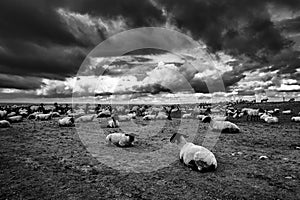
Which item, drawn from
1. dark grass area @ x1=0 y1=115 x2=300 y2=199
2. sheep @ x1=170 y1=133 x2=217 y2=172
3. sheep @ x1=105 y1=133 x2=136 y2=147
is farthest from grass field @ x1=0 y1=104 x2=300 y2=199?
sheep @ x1=105 y1=133 x2=136 y2=147

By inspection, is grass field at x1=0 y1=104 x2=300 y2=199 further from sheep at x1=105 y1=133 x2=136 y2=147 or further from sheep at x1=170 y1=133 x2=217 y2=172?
sheep at x1=105 y1=133 x2=136 y2=147

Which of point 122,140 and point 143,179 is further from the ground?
point 122,140

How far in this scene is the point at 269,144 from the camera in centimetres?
1203

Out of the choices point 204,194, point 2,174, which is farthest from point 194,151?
point 2,174

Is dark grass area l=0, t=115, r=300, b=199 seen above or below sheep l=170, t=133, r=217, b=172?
below

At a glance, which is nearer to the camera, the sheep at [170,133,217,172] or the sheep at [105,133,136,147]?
the sheep at [170,133,217,172]

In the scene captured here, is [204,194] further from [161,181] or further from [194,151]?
[194,151]

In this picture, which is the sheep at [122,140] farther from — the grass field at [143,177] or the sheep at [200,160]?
the sheep at [200,160]

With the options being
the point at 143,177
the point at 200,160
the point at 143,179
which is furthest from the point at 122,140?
the point at 200,160

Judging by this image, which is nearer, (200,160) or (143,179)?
(143,179)

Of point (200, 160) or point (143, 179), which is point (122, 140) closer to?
point (143, 179)

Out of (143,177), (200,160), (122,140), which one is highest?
(200,160)

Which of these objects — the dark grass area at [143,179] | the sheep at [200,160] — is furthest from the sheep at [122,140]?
the sheep at [200,160]

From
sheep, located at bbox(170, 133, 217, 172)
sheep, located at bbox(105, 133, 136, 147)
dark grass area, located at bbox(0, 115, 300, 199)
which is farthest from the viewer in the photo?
sheep, located at bbox(105, 133, 136, 147)
